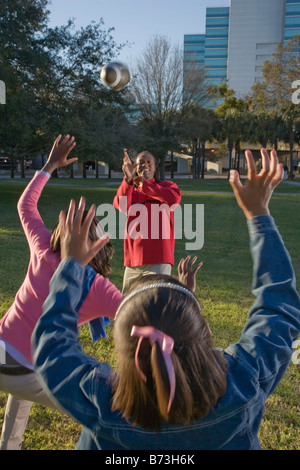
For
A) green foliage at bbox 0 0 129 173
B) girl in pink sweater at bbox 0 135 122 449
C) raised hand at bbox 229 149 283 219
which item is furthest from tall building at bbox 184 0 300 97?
raised hand at bbox 229 149 283 219

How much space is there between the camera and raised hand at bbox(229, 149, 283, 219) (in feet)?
4.46

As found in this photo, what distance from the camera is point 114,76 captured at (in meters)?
6.61

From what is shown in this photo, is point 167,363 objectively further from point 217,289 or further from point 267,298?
point 217,289

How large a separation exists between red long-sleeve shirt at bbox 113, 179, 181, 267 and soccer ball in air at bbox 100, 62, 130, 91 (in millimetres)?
2600

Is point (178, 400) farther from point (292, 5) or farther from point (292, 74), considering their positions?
point (292, 5)

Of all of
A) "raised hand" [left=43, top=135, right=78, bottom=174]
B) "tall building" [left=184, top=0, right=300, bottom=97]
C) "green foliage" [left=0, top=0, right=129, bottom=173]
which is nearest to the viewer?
"raised hand" [left=43, top=135, right=78, bottom=174]

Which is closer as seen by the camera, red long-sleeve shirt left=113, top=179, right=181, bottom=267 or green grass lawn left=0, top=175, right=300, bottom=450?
green grass lawn left=0, top=175, right=300, bottom=450

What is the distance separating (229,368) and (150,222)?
3.19 metres

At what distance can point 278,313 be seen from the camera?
1253 millimetres

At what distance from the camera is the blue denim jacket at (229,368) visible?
3.63ft

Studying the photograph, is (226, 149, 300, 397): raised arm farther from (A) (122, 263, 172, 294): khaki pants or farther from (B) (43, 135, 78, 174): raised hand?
(A) (122, 263, 172, 294): khaki pants

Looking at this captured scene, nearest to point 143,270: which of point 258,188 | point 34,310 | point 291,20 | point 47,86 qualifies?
point 34,310

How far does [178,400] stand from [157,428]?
106mm
